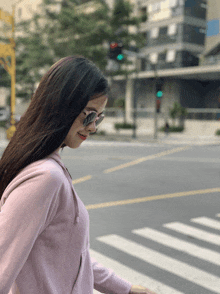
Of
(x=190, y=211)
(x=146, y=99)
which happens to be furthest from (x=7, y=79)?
(x=190, y=211)

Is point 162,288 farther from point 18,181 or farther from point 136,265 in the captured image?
point 18,181

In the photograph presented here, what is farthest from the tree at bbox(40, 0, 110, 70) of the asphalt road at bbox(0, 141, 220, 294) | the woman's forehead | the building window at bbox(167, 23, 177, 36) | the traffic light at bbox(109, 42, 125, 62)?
the woman's forehead

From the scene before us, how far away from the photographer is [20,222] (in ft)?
3.66

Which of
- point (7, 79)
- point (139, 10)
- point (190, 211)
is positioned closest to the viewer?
point (190, 211)

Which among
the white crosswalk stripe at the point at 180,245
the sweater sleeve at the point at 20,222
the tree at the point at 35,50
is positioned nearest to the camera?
the sweater sleeve at the point at 20,222

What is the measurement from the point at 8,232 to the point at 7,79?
135ft

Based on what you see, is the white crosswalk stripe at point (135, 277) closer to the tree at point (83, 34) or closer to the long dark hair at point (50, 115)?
the long dark hair at point (50, 115)

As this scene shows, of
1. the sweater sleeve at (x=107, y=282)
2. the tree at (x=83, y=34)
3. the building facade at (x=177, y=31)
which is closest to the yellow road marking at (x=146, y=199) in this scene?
the sweater sleeve at (x=107, y=282)

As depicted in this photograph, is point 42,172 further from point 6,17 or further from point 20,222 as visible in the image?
point 6,17

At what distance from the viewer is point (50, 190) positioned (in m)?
1.15

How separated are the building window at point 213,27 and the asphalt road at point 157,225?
33571mm

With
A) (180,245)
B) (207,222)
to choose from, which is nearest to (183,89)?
(207,222)

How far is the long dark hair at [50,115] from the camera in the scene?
1258mm

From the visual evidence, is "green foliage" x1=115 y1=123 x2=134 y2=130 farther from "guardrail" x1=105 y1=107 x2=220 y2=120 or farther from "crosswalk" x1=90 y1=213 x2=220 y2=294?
"crosswalk" x1=90 y1=213 x2=220 y2=294
